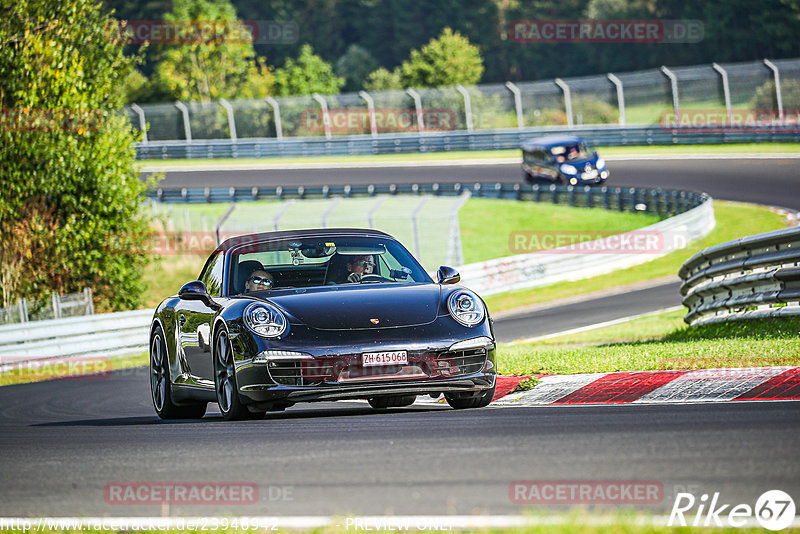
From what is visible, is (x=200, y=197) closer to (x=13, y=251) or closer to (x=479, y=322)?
(x=13, y=251)

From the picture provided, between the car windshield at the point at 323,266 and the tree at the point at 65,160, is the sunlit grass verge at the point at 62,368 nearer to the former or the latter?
the tree at the point at 65,160

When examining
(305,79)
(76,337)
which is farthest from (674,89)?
(305,79)

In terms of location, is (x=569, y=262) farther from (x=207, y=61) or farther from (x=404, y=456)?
(x=207, y=61)

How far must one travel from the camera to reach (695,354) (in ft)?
31.6

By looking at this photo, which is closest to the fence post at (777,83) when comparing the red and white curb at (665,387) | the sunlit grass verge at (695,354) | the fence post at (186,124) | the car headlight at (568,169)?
the car headlight at (568,169)

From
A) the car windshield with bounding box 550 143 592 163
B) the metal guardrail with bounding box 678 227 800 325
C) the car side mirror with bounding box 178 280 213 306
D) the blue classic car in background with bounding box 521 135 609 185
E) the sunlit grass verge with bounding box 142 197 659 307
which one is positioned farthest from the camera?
the car windshield with bounding box 550 143 592 163

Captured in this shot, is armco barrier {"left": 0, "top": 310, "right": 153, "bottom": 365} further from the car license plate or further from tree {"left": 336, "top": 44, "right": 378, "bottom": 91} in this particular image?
tree {"left": 336, "top": 44, "right": 378, "bottom": 91}

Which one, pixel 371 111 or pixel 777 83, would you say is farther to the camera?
pixel 371 111

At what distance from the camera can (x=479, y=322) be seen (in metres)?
8.44

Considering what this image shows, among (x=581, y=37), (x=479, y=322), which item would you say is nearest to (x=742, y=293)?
(x=479, y=322)

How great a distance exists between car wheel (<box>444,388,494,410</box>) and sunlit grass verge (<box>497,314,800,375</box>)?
1.38 metres

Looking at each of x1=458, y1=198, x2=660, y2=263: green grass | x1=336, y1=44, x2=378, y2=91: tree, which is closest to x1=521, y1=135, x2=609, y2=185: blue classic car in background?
x1=458, y1=198, x2=660, y2=263: green grass

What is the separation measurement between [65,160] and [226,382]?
58.7ft

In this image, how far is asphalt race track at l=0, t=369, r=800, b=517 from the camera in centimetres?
486
